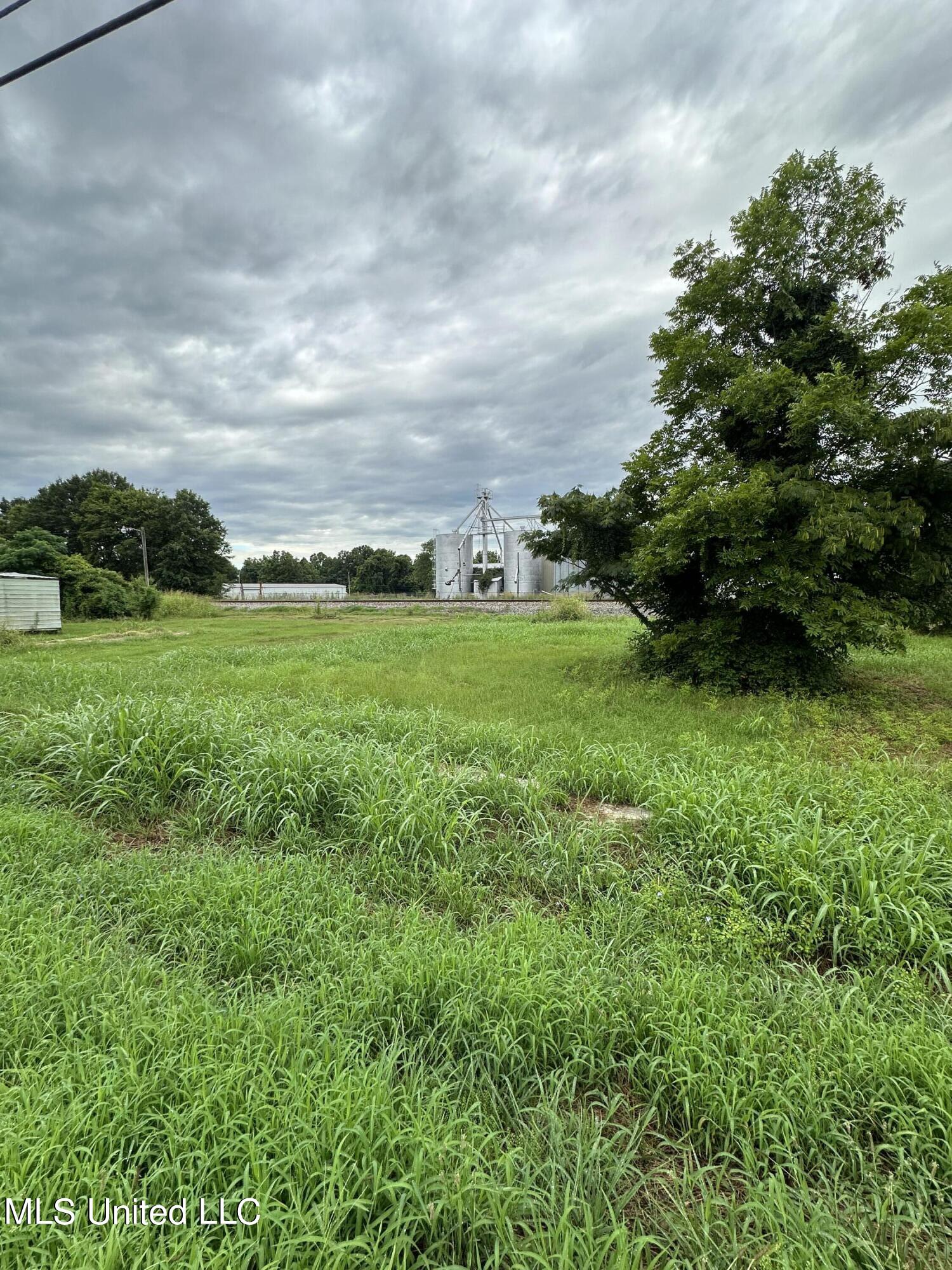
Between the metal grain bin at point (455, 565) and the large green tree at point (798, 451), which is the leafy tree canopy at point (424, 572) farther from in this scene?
the large green tree at point (798, 451)

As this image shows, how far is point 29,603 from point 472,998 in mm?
21377

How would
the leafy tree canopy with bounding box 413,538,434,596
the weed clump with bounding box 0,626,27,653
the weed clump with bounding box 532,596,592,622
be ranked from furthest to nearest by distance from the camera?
the leafy tree canopy with bounding box 413,538,434,596
the weed clump with bounding box 532,596,592,622
the weed clump with bounding box 0,626,27,653

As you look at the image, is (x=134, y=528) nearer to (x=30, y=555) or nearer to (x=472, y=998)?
(x=30, y=555)

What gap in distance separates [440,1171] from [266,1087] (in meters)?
0.60

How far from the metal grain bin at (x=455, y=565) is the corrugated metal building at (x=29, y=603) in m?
28.0

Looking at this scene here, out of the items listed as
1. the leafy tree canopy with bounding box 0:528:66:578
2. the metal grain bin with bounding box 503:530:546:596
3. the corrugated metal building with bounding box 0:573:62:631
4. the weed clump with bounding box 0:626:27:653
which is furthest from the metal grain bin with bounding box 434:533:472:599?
the weed clump with bounding box 0:626:27:653

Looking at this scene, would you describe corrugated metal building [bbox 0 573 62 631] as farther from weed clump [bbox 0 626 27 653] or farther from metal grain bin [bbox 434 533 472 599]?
metal grain bin [bbox 434 533 472 599]

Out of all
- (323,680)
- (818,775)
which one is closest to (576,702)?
(818,775)

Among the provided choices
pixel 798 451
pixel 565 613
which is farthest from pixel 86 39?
pixel 565 613

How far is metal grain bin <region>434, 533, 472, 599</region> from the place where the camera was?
43.8 metres

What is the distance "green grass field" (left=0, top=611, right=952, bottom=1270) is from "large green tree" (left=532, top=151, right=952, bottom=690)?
8.01ft

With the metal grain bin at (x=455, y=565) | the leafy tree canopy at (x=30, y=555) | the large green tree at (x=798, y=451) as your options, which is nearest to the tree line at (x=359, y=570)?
the metal grain bin at (x=455, y=565)

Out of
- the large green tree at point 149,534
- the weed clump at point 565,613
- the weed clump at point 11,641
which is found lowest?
the weed clump at point 11,641

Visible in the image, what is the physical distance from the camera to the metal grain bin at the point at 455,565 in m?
43.8
